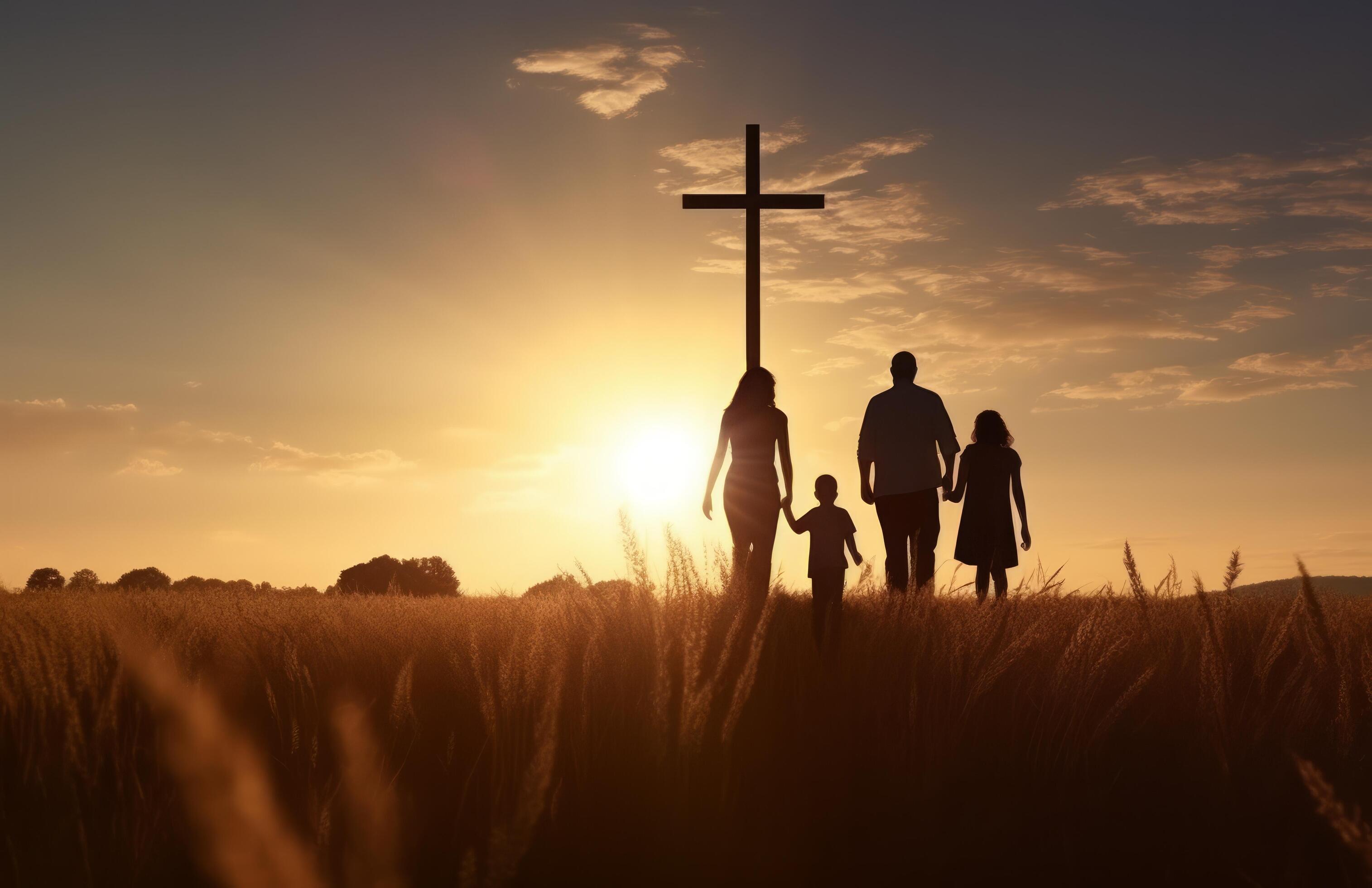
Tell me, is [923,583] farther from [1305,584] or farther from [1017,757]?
[1305,584]

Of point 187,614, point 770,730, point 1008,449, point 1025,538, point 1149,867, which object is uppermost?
point 1008,449

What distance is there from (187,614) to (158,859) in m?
3.41

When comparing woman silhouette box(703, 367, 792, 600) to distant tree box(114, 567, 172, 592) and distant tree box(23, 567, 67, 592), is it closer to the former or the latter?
distant tree box(23, 567, 67, 592)

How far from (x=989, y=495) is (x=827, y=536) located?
8.00 ft

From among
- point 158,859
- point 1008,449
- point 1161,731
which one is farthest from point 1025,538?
point 158,859

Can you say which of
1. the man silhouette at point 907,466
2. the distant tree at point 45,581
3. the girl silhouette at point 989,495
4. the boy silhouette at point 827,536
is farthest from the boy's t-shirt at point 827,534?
the distant tree at point 45,581

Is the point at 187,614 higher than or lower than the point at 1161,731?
higher

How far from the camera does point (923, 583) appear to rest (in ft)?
28.4

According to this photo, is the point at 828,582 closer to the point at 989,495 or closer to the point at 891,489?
the point at 891,489

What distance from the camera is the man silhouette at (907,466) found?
28.6ft

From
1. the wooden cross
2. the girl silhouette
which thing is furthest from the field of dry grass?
the wooden cross

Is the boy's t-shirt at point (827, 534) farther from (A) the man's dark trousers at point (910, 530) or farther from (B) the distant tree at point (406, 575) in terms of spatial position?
(B) the distant tree at point (406, 575)

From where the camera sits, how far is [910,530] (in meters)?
8.89

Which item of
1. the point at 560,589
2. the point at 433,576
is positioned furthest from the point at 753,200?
the point at 433,576
